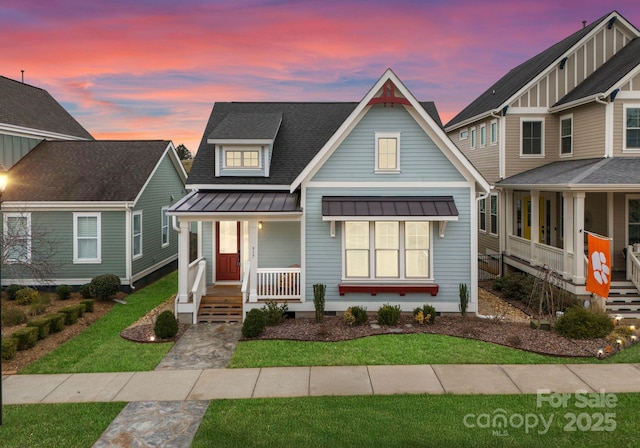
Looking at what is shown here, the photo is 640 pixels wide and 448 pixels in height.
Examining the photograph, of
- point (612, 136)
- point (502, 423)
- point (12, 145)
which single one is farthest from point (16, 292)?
point (612, 136)

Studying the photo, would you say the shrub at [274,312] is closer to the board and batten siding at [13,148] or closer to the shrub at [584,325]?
the shrub at [584,325]

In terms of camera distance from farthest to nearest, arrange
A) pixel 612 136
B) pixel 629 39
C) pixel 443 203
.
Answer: pixel 629 39
pixel 612 136
pixel 443 203

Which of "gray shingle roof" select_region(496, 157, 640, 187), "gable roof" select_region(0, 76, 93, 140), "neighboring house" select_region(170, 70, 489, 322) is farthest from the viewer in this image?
"gable roof" select_region(0, 76, 93, 140)

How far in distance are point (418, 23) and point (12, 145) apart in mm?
19613

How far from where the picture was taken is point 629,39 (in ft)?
65.3

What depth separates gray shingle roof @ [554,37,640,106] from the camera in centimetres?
1678

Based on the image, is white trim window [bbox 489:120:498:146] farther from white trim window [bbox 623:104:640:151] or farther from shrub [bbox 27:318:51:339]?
shrub [bbox 27:318:51:339]

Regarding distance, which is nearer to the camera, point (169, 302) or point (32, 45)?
point (169, 302)

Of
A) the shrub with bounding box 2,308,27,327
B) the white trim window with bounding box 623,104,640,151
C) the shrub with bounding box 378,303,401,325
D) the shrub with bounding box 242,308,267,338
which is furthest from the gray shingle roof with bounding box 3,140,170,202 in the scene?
the white trim window with bounding box 623,104,640,151

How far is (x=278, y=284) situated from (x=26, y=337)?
704 cm

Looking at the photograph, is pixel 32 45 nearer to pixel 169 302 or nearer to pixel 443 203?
pixel 169 302

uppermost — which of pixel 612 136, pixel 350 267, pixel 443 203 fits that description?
pixel 612 136

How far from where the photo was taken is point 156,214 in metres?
22.5

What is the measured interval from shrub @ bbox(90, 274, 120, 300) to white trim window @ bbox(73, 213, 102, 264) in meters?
1.81
